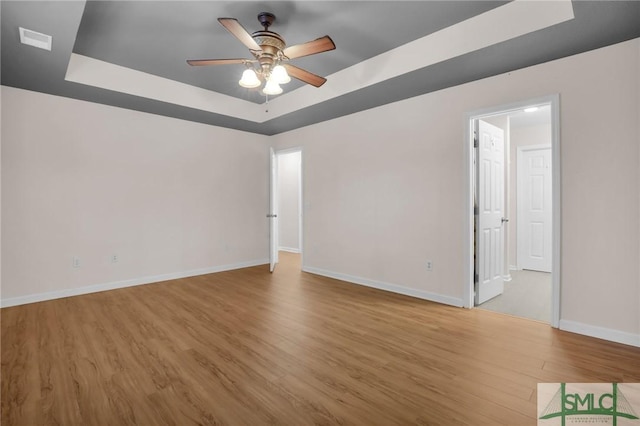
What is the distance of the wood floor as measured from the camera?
1697mm

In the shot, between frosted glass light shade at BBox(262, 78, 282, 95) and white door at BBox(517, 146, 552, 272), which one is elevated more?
frosted glass light shade at BBox(262, 78, 282, 95)

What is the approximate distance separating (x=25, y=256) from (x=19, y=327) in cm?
110

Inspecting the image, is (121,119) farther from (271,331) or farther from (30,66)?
(271,331)

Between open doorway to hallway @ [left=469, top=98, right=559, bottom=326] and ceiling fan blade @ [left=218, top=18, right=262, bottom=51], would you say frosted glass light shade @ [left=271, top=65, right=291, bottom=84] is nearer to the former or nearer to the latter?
ceiling fan blade @ [left=218, top=18, right=262, bottom=51]

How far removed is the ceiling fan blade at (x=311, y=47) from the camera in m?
2.22

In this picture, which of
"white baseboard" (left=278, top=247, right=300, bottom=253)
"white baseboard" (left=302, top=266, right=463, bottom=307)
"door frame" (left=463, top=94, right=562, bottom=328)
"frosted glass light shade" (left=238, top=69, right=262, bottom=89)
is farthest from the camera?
"white baseboard" (left=278, top=247, right=300, bottom=253)

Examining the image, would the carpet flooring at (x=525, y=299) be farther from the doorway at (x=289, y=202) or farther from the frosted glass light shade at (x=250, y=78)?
the doorway at (x=289, y=202)

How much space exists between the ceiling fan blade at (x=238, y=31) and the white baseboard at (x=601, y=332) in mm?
3666

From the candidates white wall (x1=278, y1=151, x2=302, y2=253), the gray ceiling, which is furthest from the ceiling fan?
white wall (x1=278, y1=151, x2=302, y2=253)

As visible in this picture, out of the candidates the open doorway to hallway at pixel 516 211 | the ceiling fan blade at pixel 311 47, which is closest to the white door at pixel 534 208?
the open doorway to hallway at pixel 516 211

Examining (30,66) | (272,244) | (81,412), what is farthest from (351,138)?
(81,412)

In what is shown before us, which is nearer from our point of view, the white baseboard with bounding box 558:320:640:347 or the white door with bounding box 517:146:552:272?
the white baseboard with bounding box 558:320:640:347

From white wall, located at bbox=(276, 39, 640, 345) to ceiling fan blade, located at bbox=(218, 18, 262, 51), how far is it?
219 cm

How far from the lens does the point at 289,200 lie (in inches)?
308
